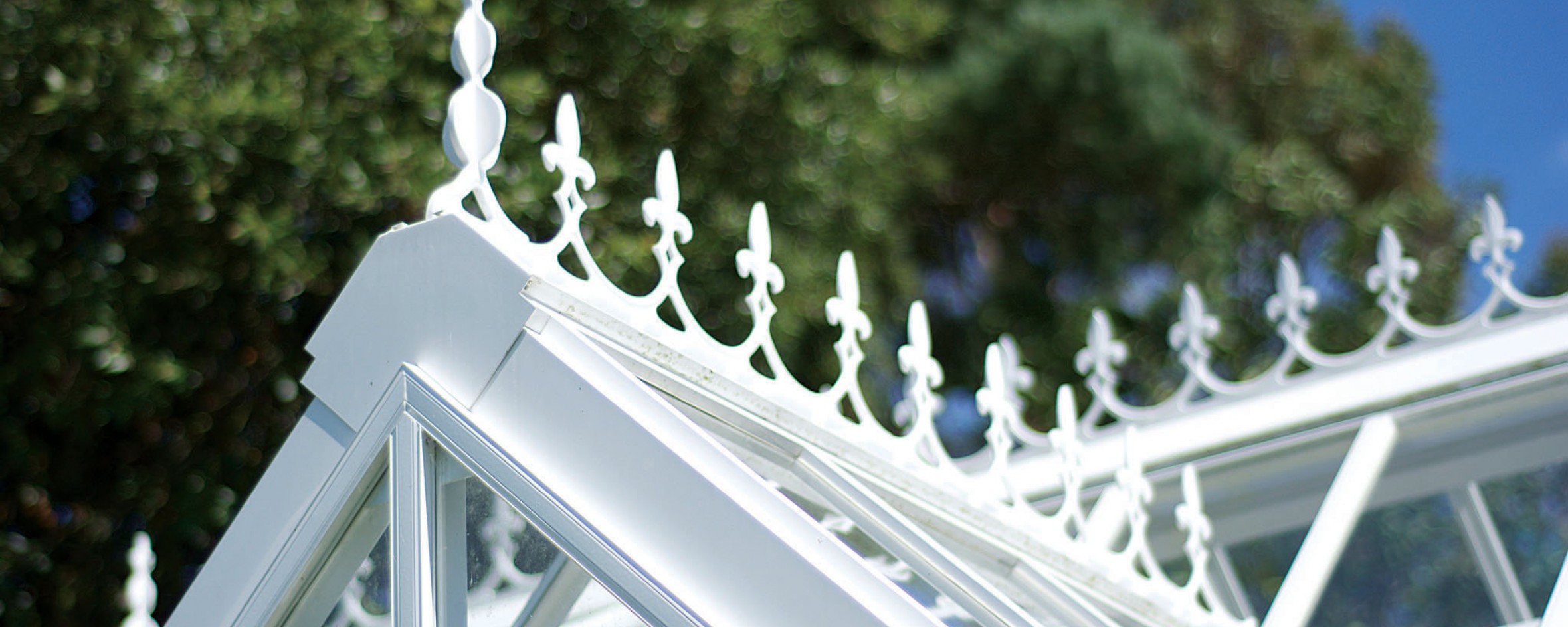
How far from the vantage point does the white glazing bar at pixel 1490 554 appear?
4332 mm

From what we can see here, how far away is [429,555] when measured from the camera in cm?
201

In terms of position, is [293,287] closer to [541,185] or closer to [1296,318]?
[541,185]

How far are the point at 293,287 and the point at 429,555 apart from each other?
17.3 ft

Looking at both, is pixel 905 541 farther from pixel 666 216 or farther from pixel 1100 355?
pixel 1100 355

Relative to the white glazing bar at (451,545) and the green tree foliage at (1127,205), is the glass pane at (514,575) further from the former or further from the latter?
the green tree foliage at (1127,205)

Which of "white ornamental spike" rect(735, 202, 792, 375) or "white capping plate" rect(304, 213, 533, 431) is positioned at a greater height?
"white ornamental spike" rect(735, 202, 792, 375)

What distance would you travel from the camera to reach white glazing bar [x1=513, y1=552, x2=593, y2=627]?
1.93m

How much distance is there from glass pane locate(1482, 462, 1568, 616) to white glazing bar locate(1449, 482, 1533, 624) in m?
0.02

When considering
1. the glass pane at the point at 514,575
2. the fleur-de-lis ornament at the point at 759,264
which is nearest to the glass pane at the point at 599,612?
the glass pane at the point at 514,575

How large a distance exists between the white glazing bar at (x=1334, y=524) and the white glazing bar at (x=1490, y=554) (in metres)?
0.29

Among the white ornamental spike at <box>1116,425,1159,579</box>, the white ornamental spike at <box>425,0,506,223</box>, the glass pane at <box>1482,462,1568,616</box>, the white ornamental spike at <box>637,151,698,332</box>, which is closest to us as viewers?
the white ornamental spike at <box>425,0,506,223</box>

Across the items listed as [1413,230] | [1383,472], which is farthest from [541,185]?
[1413,230]

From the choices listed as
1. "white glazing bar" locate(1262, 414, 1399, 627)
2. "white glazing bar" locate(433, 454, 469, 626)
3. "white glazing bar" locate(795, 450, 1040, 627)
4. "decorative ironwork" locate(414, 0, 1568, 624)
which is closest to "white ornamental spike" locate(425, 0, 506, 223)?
"decorative ironwork" locate(414, 0, 1568, 624)

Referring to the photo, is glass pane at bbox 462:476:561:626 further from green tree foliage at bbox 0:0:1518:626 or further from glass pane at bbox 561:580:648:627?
green tree foliage at bbox 0:0:1518:626
